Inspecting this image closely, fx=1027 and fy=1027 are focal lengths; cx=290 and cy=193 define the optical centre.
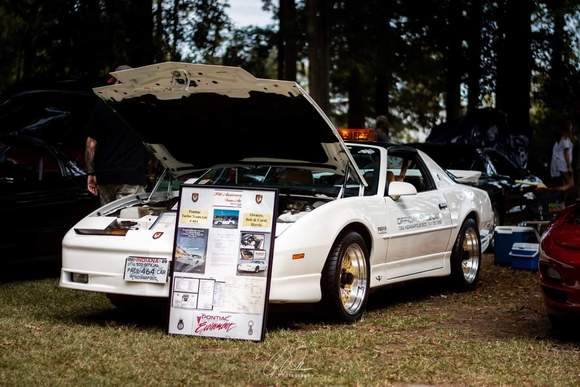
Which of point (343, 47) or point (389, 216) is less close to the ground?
point (343, 47)

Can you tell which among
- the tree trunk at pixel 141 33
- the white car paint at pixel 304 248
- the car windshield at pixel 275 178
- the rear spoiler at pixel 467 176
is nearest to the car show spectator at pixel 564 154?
the rear spoiler at pixel 467 176

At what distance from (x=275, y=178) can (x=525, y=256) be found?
158 inches

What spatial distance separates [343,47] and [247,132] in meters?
17.0

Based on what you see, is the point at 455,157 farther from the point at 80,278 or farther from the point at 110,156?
the point at 80,278

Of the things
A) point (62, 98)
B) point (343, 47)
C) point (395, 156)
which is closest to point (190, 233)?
point (395, 156)

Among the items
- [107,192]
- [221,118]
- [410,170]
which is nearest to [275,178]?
[221,118]

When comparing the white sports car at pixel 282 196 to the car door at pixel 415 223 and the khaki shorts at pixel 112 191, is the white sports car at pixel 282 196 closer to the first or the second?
the car door at pixel 415 223

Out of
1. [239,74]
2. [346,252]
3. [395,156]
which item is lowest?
[346,252]

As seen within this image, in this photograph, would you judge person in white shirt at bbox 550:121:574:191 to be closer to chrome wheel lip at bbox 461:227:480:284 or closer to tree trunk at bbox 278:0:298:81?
chrome wheel lip at bbox 461:227:480:284

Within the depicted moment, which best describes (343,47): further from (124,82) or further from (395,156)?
(124,82)

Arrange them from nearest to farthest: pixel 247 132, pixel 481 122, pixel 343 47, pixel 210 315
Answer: pixel 210 315, pixel 247 132, pixel 481 122, pixel 343 47

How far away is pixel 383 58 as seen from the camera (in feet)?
75.2

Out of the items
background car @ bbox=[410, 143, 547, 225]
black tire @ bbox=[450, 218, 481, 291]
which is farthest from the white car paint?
background car @ bbox=[410, 143, 547, 225]

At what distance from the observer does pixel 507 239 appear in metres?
12.0
